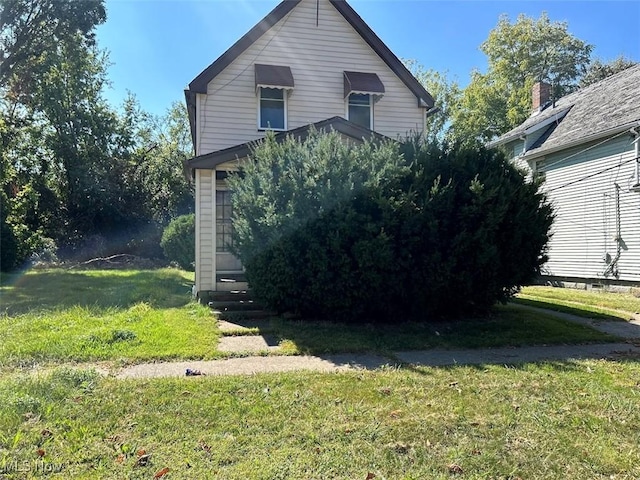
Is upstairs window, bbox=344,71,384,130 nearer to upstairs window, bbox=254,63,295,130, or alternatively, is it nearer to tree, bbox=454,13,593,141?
upstairs window, bbox=254,63,295,130

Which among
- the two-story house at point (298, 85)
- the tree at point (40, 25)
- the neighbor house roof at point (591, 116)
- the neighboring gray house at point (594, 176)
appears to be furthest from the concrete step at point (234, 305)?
the tree at point (40, 25)

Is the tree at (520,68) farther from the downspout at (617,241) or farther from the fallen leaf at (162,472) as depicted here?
the fallen leaf at (162,472)

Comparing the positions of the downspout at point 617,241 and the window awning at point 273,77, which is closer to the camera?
the window awning at point 273,77

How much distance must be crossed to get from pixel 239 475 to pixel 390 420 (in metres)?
1.41

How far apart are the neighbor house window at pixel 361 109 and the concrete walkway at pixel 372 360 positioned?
851 cm

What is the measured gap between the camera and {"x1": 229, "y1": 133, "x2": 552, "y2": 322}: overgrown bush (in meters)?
7.19

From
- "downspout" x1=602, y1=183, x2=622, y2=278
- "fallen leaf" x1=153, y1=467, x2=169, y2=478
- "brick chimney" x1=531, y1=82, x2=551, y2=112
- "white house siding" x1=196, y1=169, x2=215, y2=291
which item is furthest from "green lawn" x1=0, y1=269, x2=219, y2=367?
"brick chimney" x1=531, y1=82, x2=551, y2=112

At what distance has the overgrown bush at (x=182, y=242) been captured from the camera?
19078 millimetres

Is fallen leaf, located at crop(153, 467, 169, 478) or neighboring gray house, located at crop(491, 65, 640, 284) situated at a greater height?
neighboring gray house, located at crop(491, 65, 640, 284)

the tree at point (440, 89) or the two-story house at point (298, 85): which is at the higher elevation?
the tree at point (440, 89)

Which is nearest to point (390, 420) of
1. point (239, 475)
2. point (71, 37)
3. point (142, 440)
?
point (239, 475)

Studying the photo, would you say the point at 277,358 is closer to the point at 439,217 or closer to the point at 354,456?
the point at 354,456

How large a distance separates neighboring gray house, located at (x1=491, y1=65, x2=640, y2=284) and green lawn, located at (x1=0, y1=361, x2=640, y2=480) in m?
9.73

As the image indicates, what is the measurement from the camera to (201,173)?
10.2 metres
